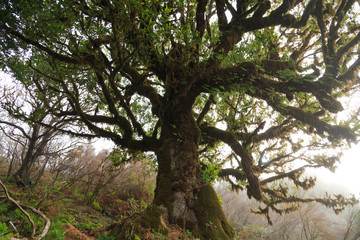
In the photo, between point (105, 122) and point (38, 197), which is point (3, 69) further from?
point (38, 197)

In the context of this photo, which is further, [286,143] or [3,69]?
[286,143]

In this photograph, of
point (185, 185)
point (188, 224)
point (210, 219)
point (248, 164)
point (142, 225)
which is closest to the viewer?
point (142, 225)

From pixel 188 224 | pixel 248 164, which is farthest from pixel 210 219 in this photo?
pixel 248 164

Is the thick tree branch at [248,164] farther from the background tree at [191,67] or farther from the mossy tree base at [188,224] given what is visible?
the mossy tree base at [188,224]

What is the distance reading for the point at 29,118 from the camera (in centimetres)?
618

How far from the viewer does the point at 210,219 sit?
15.6 feet

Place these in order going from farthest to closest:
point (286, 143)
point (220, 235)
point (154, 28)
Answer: point (286, 143) < point (220, 235) < point (154, 28)

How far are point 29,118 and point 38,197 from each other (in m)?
3.26

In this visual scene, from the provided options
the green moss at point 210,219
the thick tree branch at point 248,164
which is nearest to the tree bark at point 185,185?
the green moss at point 210,219

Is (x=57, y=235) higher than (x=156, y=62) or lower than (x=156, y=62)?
lower

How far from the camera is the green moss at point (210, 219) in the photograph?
4.43 metres

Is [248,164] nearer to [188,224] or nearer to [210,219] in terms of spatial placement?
[210,219]

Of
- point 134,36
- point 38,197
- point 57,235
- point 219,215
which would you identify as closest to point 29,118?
point 38,197

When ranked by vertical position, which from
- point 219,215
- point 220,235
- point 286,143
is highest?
point 286,143
